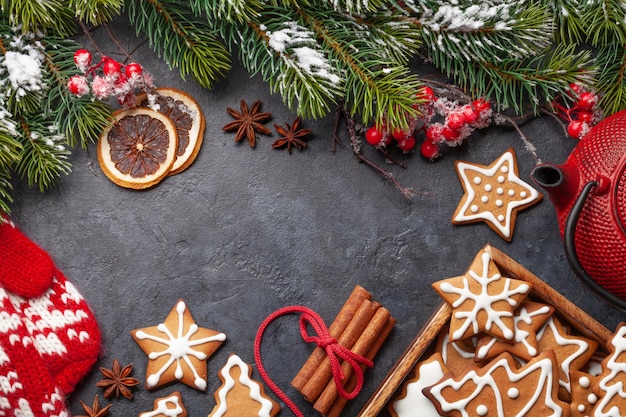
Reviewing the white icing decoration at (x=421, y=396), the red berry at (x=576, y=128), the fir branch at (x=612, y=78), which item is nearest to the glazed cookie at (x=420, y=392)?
the white icing decoration at (x=421, y=396)

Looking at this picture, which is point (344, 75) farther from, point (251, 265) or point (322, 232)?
point (251, 265)

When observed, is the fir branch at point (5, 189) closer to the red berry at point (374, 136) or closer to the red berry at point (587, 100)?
the red berry at point (374, 136)

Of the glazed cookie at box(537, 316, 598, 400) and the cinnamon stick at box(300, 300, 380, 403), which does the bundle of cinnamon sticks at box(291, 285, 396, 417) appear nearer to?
the cinnamon stick at box(300, 300, 380, 403)

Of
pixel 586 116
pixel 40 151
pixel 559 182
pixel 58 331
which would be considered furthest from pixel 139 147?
pixel 586 116

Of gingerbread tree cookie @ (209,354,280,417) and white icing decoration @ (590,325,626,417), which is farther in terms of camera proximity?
gingerbread tree cookie @ (209,354,280,417)

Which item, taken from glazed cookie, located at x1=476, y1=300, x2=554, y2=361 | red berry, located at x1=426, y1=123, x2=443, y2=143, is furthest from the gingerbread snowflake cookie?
glazed cookie, located at x1=476, y1=300, x2=554, y2=361

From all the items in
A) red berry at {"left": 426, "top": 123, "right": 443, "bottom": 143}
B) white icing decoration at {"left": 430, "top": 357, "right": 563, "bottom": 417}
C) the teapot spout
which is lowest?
white icing decoration at {"left": 430, "top": 357, "right": 563, "bottom": 417}
